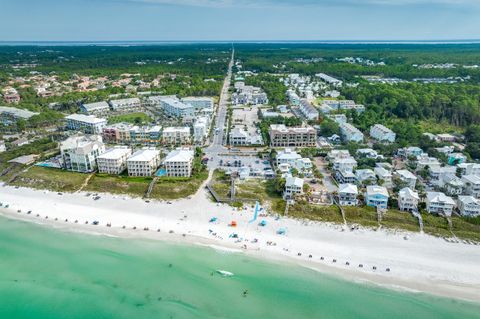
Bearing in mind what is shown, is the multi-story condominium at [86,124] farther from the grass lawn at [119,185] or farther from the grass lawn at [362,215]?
the grass lawn at [362,215]

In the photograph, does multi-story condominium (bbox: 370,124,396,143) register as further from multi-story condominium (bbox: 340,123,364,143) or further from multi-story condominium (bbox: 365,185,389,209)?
multi-story condominium (bbox: 365,185,389,209)

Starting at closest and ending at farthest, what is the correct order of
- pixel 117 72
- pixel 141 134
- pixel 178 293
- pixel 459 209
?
pixel 178 293 < pixel 459 209 < pixel 141 134 < pixel 117 72

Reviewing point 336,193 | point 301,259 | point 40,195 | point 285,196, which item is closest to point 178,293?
point 301,259

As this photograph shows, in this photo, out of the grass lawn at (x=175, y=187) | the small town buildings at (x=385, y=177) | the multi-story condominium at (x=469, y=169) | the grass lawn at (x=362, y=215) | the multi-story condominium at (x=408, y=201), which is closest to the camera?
the grass lawn at (x=362, y=215)

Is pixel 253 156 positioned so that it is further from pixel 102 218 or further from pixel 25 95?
pixel 25 95

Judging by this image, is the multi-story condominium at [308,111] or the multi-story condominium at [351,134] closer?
the multi-story condominium at [351,134]

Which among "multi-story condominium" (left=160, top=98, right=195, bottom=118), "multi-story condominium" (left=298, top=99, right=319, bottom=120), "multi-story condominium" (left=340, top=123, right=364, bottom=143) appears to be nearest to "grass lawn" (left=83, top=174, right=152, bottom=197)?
"multi-story condominium" (left=160, top=98, right=195, bottom=118)

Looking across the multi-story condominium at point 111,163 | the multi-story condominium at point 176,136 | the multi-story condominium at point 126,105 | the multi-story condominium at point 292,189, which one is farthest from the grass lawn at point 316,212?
the multi-story condominium at point 126,105

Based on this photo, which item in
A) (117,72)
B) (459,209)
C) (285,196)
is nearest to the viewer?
(459,209)
